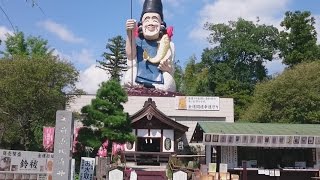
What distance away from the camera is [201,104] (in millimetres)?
31391

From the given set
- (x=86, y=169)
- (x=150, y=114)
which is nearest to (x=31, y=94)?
(x=150, y=114)

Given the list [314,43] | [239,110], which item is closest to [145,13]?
[239,110]

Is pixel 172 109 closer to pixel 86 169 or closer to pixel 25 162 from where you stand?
pixel 86 169

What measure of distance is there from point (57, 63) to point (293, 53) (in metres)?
25.4

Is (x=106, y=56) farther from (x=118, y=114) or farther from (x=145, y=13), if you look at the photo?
(x=118, y=114)

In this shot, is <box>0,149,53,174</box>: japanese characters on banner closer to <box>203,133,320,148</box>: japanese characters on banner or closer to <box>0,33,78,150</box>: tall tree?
<box>203,133,320,148</box>: japanese characters on banner

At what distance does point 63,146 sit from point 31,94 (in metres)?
11.6

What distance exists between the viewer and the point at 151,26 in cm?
3338

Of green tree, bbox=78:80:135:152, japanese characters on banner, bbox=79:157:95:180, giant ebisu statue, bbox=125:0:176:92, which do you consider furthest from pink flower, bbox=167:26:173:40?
japanese characters on banner, bbox=79:157:95:180

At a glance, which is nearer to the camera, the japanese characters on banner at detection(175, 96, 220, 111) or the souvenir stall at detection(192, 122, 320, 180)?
the souvenir stall at detection(192, 122, 320, 180)

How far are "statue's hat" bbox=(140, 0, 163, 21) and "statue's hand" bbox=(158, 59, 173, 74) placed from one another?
3894 mm

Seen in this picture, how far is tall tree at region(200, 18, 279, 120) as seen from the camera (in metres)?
45.8

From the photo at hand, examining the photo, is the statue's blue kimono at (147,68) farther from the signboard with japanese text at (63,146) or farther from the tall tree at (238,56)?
the signboard with japanese text at (63,146)

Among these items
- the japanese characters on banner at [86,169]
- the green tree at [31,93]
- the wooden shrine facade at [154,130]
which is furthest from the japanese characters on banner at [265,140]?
the green tree at [31,93]
